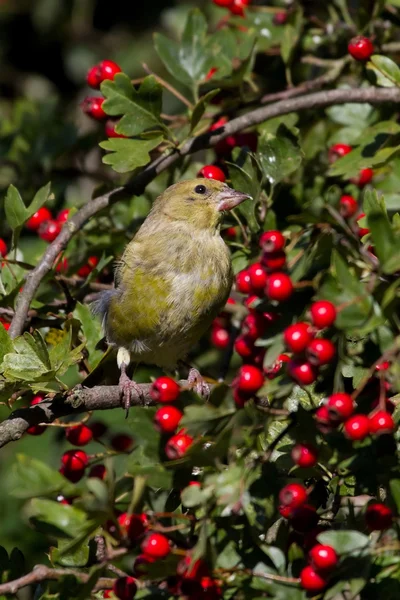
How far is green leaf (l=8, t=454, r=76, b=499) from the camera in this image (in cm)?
258

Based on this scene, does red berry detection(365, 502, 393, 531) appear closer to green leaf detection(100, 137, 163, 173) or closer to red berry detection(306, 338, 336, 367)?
red berry detection(306, 338, 336, 367)

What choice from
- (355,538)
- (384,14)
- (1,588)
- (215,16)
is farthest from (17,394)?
(215,16)

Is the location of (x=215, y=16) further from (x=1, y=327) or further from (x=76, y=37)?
(x=1, y=327)

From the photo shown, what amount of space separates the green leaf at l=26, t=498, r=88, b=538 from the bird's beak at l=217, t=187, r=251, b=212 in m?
1.80

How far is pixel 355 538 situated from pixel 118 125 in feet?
6.73

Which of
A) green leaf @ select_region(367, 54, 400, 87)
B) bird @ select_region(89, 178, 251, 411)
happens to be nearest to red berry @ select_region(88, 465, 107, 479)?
bird @ select_region(89, 178, 251, 411)

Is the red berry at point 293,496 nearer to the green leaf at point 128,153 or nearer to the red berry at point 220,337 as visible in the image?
the green leaf at point 128,153

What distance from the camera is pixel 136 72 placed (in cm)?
813

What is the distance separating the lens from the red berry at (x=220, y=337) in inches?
185

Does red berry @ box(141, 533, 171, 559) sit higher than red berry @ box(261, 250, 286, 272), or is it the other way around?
red berry @ box(261, 250, 286, 272)

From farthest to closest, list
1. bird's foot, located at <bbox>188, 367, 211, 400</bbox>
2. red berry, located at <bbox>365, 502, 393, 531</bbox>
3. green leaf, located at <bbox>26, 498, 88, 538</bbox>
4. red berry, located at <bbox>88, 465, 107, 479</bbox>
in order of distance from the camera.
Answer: bird's foot, located at <bbox>188, 367, 211, 400</bbox> < red berry, located at <bbox>88, 465, 107, 479</bbox> < green leaf, located at <bbox>26, 498, 88, 538</bbox> < red berry, located at <bbox>365, 502, 393, 531</bbox>

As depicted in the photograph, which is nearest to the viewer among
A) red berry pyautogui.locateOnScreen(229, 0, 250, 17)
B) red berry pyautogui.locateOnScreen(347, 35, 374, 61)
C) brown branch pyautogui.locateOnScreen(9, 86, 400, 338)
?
brown branch pyautogui.locateOnScreen(9, 86, 400, 338)

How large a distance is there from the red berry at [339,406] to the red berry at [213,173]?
6.81 ft

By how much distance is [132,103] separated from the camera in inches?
154
